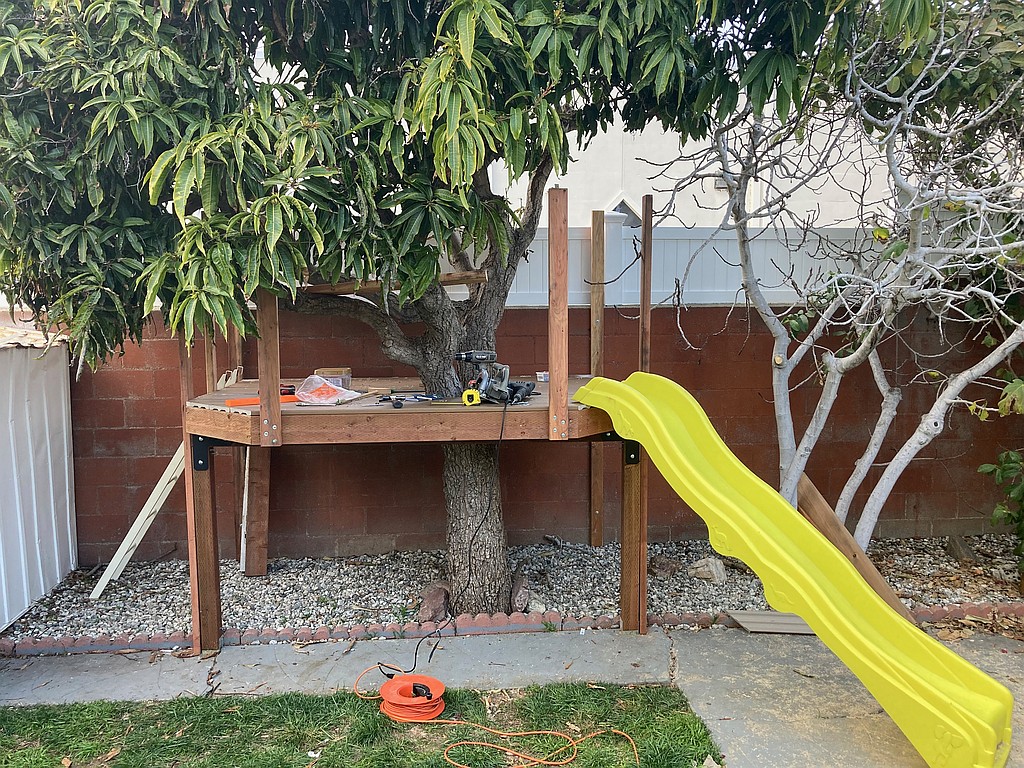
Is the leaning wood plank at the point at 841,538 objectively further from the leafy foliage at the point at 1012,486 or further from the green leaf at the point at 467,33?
the green leaf at the point at 467,33

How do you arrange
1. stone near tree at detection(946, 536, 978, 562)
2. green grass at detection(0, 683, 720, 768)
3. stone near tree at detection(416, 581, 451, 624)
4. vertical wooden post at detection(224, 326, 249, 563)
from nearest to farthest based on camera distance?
green grass at detection(0, 683, 720, 768)
stone near tree at detection(416, 581, 451, 624)
vertical wooden post at detection(224, 326, 249, 563)
stone near tree at detection(946, 536, 978, 562)

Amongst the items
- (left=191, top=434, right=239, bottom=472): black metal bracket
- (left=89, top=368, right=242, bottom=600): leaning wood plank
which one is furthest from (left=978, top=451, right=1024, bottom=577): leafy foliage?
(left=89, top=368, right=242, bottom=600): leaning wood plank

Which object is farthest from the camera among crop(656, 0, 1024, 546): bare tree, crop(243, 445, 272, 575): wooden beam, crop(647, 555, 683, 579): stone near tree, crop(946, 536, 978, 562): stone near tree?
crop(946, 536, 978, 562): stone near tree

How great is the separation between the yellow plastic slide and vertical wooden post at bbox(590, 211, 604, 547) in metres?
1.15

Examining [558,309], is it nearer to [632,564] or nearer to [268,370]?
[268,370]

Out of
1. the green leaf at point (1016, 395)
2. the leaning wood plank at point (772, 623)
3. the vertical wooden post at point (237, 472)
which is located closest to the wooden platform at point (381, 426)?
the leaning wood plank at point (772, 623)

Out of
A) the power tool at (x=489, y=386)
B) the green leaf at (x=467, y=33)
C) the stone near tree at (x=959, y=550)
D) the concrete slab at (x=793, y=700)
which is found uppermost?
the green leaf at (x=467, y=33)

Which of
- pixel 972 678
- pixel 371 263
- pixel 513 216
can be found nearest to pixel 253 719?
pixel 371 263

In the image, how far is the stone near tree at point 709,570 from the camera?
14.4 feet

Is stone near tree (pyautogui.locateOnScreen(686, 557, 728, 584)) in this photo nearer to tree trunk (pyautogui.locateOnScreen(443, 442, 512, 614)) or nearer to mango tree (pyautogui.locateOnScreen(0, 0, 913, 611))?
tree trunk (pyautogui.locateOnScreen(443, 442, 512, 614))

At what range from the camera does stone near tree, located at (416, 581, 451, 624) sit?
3.85m

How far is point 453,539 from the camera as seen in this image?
4.00 m

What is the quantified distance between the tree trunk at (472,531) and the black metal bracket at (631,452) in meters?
0.72

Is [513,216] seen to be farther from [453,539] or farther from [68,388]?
[68,388]
